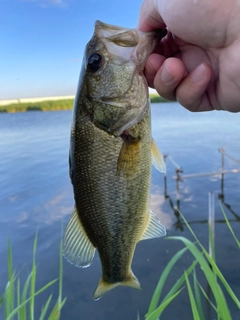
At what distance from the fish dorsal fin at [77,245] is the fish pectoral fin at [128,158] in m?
0.38

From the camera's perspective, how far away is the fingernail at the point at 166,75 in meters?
1.77

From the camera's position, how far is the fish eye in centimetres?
162

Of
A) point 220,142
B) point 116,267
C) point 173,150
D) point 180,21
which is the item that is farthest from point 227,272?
point 220,142

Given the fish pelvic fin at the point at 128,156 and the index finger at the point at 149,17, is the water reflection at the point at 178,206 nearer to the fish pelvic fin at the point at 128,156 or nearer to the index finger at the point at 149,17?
the index finger at the point at 149,17

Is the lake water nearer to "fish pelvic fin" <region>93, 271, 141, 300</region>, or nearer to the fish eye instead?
"fish pelvic fin" <region>93, 271, 141, 300</region>

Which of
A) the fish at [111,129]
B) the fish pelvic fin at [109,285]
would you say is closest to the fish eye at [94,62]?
the fish at [111,129]

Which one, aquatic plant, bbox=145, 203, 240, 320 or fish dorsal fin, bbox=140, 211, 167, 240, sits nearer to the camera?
aquatic plant, bbox=145, 203, 240, 320

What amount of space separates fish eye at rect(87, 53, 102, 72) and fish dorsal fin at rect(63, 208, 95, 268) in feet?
2.65

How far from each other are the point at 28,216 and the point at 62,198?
190 centimetres

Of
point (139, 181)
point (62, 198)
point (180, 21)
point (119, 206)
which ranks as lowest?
point (62, 198)

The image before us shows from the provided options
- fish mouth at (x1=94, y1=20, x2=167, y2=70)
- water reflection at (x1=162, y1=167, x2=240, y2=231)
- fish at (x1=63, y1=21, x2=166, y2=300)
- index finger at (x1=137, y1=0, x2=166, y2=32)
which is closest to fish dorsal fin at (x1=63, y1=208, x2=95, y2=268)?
fish at (x1=63, y1=21, x2=166, y2=300)

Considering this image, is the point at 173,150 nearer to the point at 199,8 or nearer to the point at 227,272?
the point at 227,272

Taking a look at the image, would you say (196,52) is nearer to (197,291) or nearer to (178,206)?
(197,291)

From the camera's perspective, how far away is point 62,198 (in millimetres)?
14555
